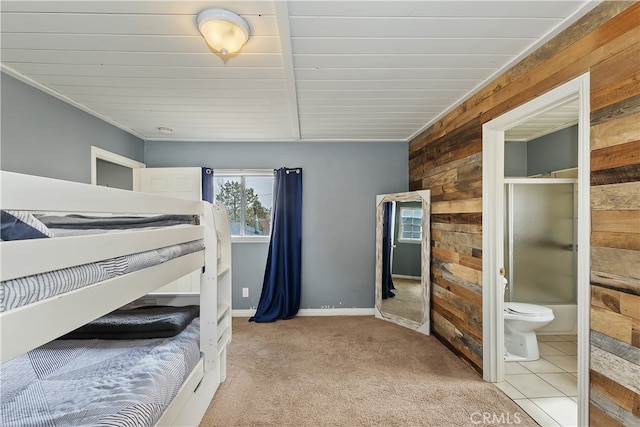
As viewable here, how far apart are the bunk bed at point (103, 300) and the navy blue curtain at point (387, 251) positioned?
1988 mm

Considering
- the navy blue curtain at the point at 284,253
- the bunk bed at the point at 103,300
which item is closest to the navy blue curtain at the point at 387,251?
the navy blue curtain at the point at 284,253

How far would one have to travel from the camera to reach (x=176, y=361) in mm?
1295

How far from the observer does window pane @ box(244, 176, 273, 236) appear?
3375 millimetres

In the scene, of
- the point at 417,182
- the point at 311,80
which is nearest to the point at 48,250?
the point at 311,80

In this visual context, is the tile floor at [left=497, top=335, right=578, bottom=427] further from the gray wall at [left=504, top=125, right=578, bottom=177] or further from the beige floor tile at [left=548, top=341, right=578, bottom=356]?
the gray wall at [left=504, top=125, right=578, bottom=177]

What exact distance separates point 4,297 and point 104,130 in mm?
2625

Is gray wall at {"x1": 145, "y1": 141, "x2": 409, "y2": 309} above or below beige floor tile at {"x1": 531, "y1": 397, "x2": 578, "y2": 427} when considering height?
above

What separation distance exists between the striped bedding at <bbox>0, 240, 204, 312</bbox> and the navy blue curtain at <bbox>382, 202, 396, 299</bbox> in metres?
2.53

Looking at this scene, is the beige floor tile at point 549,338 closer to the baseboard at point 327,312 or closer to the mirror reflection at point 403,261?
the mirror reflection at point 403,261

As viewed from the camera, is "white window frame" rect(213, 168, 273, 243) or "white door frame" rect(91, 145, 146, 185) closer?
"white door frame" rect(91, 145, 146, 185)

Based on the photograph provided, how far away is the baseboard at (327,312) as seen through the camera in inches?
129

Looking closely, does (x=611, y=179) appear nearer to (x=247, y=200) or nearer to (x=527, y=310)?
(x=527, y=310)

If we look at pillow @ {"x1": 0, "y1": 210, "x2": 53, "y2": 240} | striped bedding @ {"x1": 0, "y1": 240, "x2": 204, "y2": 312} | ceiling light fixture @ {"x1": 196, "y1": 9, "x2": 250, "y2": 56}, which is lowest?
striped bedding @ {"x1": 0, "y1": 240, "x2": 204, "y2": 312}
